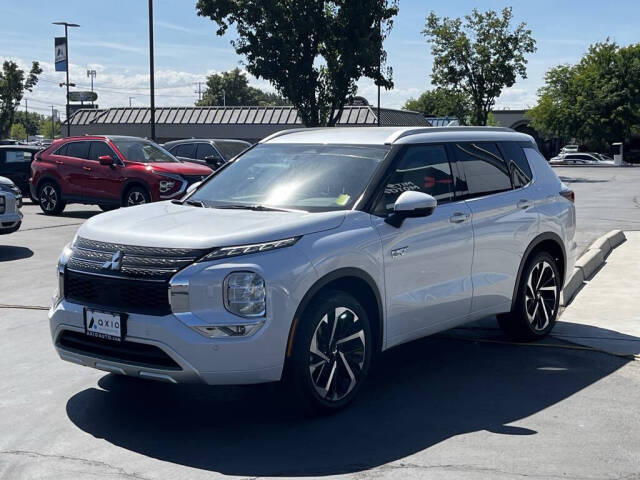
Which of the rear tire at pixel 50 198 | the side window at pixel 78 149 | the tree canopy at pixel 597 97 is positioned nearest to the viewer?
the side window at pixel 78 149

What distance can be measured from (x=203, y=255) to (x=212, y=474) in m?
1.21

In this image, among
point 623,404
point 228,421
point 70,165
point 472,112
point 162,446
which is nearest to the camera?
point 162,446

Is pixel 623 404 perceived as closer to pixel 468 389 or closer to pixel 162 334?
pixel 468 389

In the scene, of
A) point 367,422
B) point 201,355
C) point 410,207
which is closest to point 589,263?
point 410,207

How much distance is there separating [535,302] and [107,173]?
44.3 ft

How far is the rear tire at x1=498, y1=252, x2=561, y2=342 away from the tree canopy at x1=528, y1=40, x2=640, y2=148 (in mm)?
74752

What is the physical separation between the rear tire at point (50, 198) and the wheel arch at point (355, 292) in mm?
15809

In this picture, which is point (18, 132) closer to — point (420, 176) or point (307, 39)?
point (307, 39)

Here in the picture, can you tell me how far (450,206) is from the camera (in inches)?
254

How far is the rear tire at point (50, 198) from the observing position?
20266 mm

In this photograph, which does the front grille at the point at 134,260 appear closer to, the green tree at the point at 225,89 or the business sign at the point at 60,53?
the business sign at the point at 60,53

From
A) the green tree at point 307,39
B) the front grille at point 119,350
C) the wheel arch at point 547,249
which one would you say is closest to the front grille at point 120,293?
the front grille at point 119,350

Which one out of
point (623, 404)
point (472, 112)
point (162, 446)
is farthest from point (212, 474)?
point (472, 112)

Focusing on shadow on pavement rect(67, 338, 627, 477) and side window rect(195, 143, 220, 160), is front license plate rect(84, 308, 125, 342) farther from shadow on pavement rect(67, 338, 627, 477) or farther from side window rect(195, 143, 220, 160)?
side window rect(195, 143, 220, 160)
